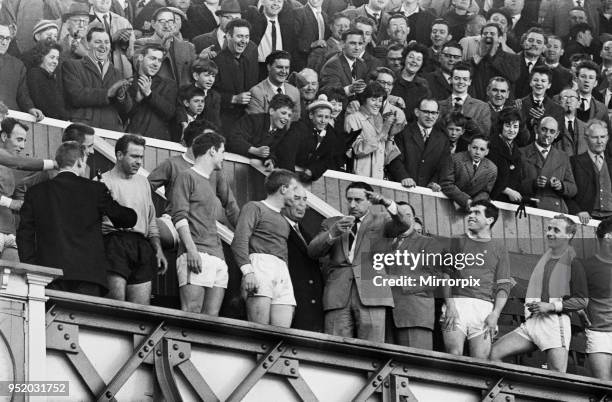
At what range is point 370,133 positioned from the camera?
19156 mm

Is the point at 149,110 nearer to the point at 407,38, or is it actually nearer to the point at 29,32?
the point at 29,32

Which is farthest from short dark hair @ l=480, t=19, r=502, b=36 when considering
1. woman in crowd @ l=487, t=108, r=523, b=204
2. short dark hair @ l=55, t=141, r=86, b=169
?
short dark hair @ l=55, t=141, r=86, b=169

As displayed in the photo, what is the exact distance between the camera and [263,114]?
18656mm

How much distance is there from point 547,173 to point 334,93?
2.53 meters

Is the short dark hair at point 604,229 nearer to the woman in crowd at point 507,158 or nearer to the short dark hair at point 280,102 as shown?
the woman in crowd at point 507,158

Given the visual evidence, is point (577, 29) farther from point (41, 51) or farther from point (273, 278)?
point (273, 278)

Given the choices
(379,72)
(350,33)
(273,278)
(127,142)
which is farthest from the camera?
(350,33)

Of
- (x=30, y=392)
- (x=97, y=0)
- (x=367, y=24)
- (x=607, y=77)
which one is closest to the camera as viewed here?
(x=30, y=392)

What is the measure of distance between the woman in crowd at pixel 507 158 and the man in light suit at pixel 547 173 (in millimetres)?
→ 199

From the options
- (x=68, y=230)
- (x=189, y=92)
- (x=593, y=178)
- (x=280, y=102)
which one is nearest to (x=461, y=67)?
(x=593, y=178)

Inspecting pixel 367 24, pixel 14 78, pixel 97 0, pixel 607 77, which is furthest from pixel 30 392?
pixel 607 77

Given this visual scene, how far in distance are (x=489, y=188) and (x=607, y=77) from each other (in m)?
4.41

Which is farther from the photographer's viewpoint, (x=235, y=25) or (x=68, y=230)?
(x=235, y=25)

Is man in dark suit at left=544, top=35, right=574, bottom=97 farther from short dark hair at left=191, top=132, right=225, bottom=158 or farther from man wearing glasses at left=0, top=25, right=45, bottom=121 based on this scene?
man wearing glasses at left=0, top=25, right=45, bottom=121
